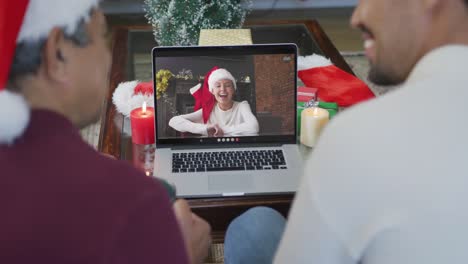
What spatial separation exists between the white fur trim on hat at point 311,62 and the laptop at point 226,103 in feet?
1.35

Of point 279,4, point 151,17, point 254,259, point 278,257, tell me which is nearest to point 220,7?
point 151,17

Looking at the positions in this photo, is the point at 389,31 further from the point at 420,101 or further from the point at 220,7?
the point at 220,7

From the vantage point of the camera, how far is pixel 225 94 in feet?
4.84

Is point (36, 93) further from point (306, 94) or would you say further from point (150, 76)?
point (150, 76)

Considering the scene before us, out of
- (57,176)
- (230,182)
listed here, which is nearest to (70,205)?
(57,176)

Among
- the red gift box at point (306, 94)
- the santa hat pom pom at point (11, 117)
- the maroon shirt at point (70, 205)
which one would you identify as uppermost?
the santa hat pom pom at point (11, 117)

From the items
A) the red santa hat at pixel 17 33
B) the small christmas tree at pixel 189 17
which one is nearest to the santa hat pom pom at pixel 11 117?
the red santa hat at pixel 17 33

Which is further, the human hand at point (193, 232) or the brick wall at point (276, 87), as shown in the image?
the brick wall at point (276, 87)

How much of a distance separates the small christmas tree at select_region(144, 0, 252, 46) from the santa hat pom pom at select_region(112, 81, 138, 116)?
234 mm

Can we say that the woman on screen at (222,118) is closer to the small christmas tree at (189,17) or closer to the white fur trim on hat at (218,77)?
the white fur trim on hat at (218,77)

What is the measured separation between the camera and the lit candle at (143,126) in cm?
148

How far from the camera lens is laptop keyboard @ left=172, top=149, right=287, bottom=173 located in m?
1.37

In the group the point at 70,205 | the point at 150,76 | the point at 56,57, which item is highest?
the point at 56,57

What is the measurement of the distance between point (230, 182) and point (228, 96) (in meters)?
0.25
